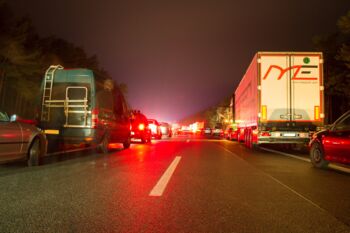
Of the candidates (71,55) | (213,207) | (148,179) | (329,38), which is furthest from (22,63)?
(329,38)

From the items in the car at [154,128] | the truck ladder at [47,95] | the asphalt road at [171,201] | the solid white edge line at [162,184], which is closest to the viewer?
the asphalt road at [171,201]

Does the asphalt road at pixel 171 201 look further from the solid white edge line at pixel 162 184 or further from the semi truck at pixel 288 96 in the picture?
the semi truck at pixel 288 96

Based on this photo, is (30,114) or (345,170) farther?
(30,114)

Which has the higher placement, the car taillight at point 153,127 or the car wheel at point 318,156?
the car taillight at point 153,127

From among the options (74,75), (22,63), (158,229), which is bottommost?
(158,229)

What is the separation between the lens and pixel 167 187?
6055 millimetres

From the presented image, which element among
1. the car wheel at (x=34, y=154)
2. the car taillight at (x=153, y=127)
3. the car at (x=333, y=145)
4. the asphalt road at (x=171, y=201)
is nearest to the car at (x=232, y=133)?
the car taillight at (x=153, y=127)

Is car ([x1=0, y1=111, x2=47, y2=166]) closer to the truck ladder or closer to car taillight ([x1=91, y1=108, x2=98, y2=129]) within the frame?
car taillight ([x1=91, y1=108, x2=98, y2=129])

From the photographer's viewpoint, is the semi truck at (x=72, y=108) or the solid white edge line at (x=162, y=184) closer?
the solid white edge line at (x=162, y=184)

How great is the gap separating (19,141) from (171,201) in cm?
465

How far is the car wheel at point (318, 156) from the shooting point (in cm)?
889

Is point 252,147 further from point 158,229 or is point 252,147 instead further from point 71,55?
point 71,55

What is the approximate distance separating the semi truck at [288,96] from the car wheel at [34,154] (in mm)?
9051

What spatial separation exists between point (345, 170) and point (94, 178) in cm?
641
